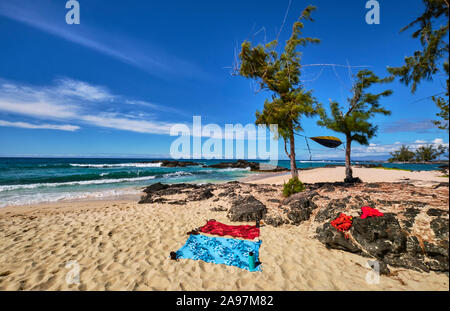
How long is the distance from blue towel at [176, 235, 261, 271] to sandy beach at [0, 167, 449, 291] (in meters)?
0.22

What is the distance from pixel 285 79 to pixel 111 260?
10911mm

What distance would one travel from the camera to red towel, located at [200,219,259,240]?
5.88m

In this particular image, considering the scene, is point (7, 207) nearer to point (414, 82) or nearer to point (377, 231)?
point (377, 231)

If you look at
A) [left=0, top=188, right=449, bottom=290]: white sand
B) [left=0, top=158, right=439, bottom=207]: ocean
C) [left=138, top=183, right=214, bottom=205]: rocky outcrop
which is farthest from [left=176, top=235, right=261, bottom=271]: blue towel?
[left=0, top=158, right=439, bottom=207]: ocean

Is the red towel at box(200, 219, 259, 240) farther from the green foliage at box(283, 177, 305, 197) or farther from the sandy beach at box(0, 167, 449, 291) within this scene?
the green foliage at box(283, 177, 305, 197)

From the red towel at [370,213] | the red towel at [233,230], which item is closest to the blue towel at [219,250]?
the red towel at [233,230]

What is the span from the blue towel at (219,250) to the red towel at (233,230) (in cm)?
45

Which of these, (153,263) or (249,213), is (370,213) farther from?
(153,263)

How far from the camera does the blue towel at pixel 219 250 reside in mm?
4452

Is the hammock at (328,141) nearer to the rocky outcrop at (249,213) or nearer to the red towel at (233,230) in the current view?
the rocky outcrop at (249,213)

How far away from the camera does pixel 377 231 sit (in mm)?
4594

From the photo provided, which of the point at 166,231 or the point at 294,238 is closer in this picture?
the point at 294,238
